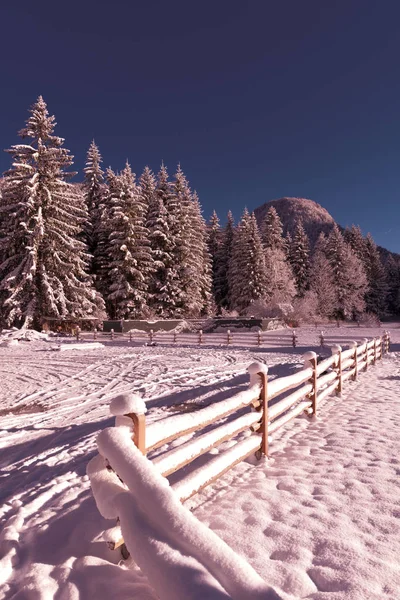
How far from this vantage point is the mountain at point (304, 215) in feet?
472

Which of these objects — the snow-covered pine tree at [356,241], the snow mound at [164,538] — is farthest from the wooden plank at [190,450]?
the snow-covered pine tree at [356,241]

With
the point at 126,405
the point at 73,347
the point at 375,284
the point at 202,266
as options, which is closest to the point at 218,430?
the point at 126,405

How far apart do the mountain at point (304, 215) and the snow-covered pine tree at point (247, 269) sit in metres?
94.9

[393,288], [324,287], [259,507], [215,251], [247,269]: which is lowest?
[259,507]

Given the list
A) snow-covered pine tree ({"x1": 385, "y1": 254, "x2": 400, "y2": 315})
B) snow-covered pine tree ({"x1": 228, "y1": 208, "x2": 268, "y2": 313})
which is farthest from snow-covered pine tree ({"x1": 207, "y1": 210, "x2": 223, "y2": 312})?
snow-covered pine tree ({"x1": 385, "y1": 254, "x2": 400, "y2": 315})

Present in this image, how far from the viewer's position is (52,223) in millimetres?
31234

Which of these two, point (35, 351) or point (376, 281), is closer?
point (35, 351)

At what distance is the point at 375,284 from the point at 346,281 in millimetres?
11889

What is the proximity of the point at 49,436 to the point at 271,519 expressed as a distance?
436 cm

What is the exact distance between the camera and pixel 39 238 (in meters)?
29.6

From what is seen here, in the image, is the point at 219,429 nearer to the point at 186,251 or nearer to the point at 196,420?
the point at 196,420

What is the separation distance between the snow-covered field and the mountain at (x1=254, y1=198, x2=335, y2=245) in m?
139

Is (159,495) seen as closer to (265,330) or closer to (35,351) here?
(35,351)

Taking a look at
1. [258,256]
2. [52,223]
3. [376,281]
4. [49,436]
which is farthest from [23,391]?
[376,281]
